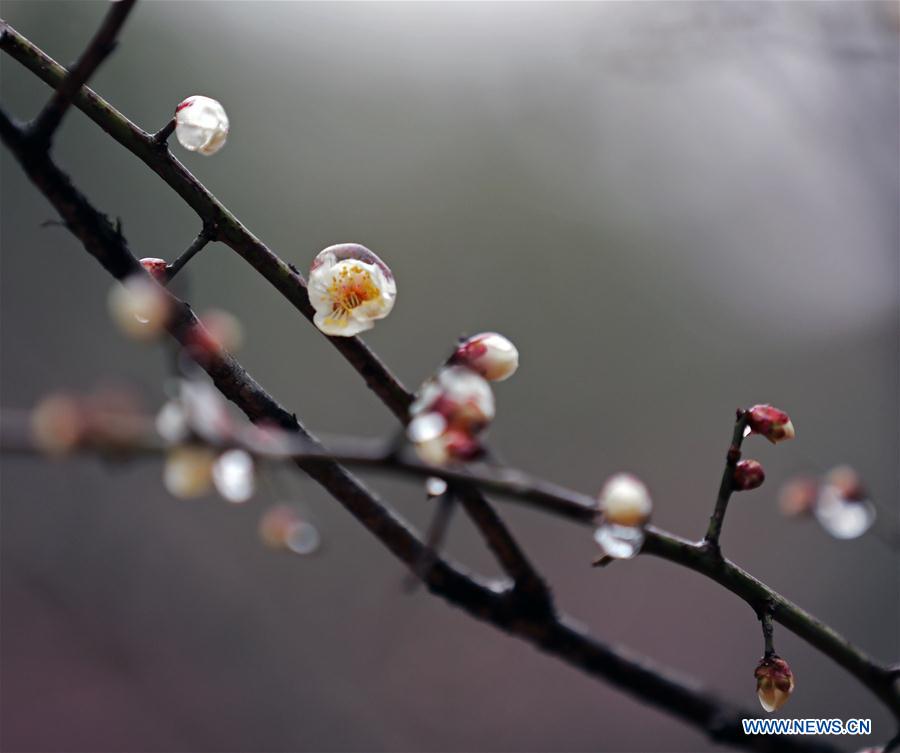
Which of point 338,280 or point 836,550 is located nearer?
point 338,280

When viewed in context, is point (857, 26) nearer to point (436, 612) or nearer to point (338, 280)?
point (338, 280)

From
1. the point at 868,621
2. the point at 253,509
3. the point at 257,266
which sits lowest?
the point at 253,509

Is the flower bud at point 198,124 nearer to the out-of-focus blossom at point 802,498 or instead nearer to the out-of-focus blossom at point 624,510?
the out-of-focus blossom at point 624,510

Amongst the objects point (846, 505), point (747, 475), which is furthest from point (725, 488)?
point (846, 505)

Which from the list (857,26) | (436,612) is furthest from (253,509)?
(857,26)

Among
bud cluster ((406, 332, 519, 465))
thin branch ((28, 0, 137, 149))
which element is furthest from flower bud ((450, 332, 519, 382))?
thin branch ((28, 0, 137, 149))

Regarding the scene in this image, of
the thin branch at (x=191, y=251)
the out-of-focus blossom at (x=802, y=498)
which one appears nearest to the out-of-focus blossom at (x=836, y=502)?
the out-of-focus blossom at (x=802, y=498)
